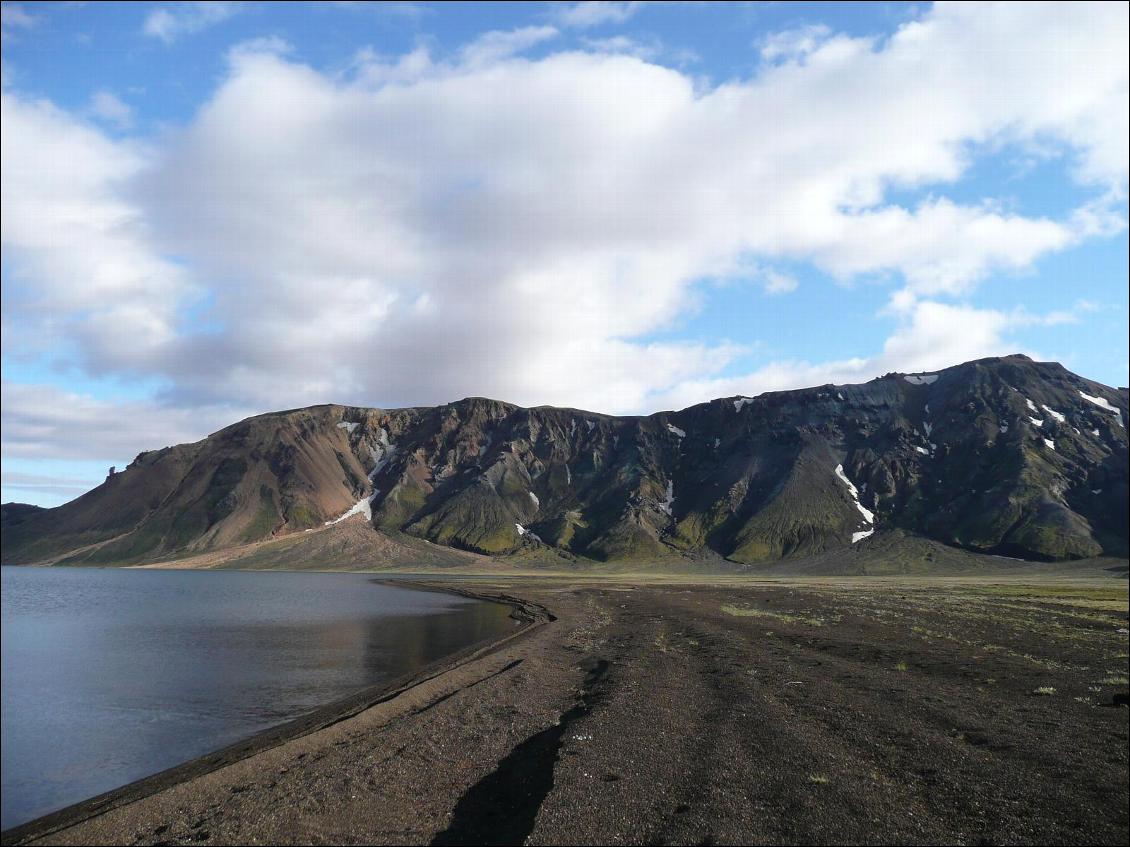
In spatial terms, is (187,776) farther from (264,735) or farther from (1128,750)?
(1128,750)

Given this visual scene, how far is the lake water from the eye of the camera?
3067cm

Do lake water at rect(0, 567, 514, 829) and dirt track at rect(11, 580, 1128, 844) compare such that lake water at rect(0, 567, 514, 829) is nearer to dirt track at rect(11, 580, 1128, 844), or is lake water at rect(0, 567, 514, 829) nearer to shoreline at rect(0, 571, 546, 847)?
shoreline at rect(0, 571, 546, 847)

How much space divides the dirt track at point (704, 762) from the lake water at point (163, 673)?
23.3 ft

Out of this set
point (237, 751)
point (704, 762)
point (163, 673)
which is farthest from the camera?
point (163, 673)

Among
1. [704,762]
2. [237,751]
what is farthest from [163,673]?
[704,762]

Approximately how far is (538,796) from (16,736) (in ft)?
98.0

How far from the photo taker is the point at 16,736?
33.5 metres

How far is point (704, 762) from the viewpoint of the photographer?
2373 cm

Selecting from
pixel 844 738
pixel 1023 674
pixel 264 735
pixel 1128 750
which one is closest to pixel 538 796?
pixel 844 738

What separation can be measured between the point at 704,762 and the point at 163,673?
44424mm

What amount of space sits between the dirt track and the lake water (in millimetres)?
7115

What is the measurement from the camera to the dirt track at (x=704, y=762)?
19.2 m

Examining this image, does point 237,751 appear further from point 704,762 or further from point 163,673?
point 163,673

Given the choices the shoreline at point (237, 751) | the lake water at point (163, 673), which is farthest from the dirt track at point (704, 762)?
the lake water at point (163, 673)
